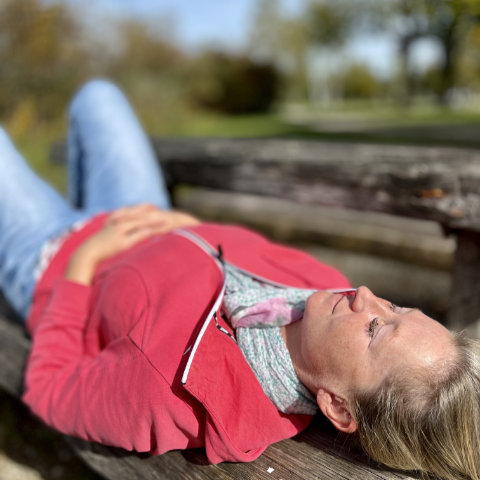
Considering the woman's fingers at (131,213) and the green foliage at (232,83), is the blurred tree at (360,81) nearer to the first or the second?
the green foliage at (232,83)

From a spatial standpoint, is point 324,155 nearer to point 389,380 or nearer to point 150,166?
point 150,166

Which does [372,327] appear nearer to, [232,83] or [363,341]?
[363,341]

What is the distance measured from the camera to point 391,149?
264cm

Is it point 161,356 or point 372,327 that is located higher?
point 372,327

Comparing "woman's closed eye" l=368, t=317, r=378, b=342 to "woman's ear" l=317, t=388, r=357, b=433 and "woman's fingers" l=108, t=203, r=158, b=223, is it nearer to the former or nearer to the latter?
"woman's ear" l=317, t=388, r=357, b=433

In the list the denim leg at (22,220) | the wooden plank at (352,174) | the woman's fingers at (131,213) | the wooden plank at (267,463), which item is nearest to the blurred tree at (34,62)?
the wooden plank at (352,174)

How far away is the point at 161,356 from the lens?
1524mm

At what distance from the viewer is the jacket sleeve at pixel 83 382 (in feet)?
4.95

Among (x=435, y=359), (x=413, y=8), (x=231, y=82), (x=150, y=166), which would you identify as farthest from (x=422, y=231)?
(x=231, y=82)

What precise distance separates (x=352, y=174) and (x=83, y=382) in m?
1.42

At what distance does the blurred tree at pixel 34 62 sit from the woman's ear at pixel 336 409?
11.5 meters

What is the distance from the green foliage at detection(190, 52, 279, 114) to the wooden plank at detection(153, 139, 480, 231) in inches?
850

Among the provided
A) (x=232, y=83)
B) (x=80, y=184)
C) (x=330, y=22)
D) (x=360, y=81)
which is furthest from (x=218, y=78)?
(x=360, y=81)

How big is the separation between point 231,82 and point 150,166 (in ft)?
75.7
